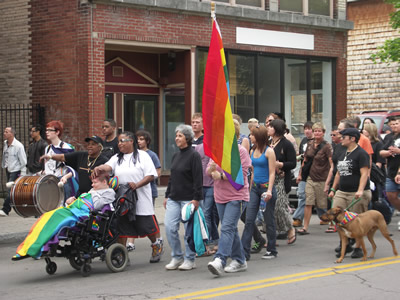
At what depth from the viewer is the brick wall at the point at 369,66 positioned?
1127 inches

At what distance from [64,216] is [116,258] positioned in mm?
1012

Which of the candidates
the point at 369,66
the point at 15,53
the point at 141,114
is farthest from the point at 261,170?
the point at 369,66

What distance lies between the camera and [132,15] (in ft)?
56.3

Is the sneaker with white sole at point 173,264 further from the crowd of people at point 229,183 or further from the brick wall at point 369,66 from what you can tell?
the brick wall at point 369,66

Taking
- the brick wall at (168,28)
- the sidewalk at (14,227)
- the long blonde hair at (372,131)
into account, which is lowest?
the sidewalk at (14,227)

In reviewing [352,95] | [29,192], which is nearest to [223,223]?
[29,192]

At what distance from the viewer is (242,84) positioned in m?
20.0

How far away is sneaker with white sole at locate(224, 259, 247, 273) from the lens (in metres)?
8.67

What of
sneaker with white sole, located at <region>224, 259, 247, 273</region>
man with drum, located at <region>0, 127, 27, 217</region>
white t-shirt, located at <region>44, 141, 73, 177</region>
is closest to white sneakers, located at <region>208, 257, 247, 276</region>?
sneaker with white sole, located at <region>224, 259, 247, 273</region>

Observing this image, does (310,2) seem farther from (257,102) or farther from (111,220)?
(111,220)

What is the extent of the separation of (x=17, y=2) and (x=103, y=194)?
11.2 metres

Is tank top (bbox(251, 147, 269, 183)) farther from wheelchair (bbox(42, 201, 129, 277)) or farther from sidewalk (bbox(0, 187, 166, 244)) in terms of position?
sidewalk (bbox(0, 187, 166, 244))

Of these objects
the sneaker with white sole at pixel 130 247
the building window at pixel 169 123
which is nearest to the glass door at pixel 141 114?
the building window at pixel 169 123

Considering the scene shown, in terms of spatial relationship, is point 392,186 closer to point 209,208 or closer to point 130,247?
point 209,208
